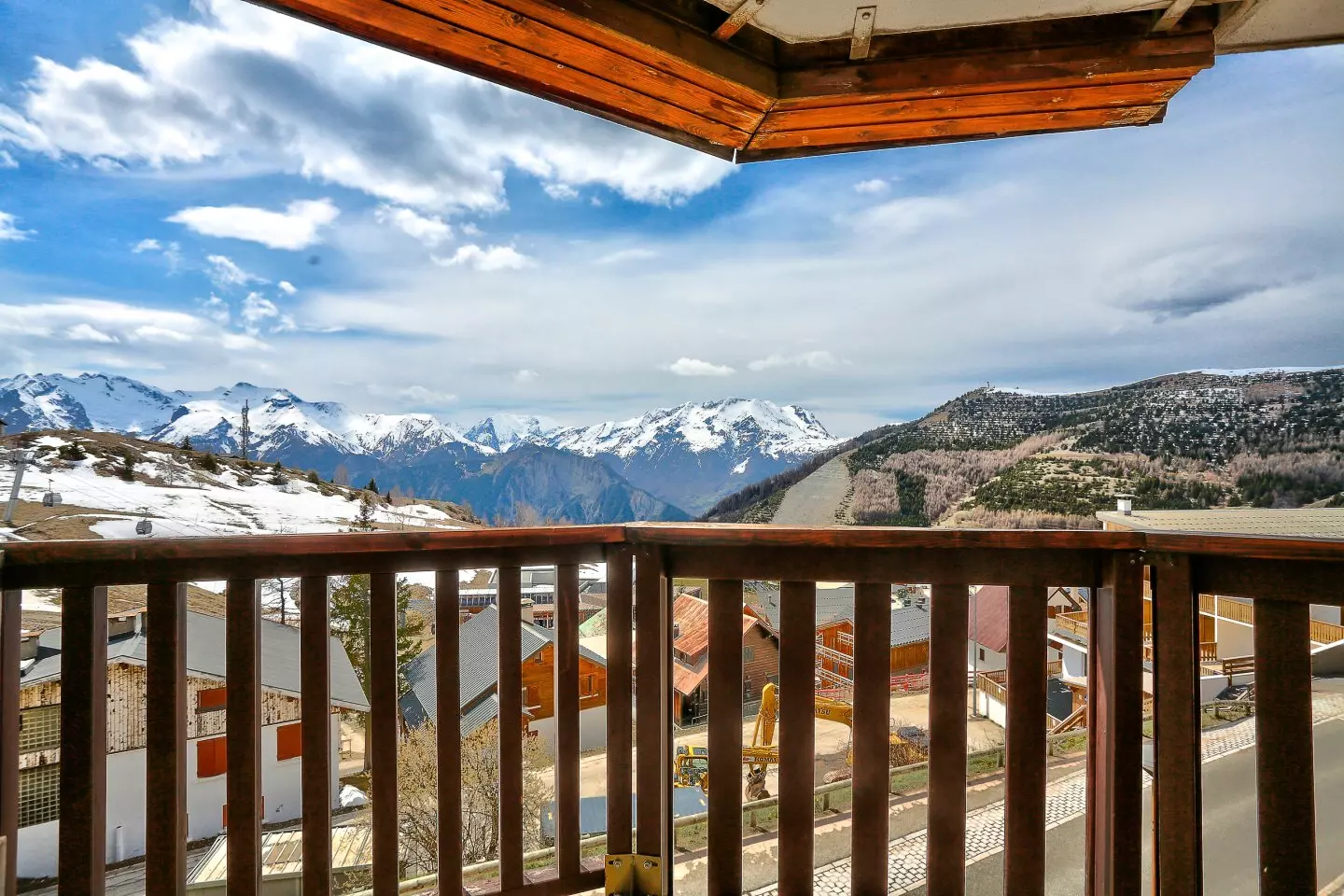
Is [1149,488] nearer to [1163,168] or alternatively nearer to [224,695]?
[1163,168]

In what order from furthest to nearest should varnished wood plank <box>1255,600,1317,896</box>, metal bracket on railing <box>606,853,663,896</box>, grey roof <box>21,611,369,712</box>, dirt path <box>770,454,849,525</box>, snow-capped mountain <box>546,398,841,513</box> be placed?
snow-capped mountain <box>546,398,841,513</box>, dirt path <box>770,454,849,525</box>, metal bracket on railing <box>606,853,663,896</box>, grey roof <box>21,611,369,712</box>, varnished wood plank <box>1255,600,1317,896</box>

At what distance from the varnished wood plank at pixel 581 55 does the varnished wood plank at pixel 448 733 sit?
1.22 m

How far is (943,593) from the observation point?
4.53ft

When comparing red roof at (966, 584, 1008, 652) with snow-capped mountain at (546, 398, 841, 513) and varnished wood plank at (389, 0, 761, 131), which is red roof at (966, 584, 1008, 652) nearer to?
snow-capped mountain at (546, 398, 841, 513)

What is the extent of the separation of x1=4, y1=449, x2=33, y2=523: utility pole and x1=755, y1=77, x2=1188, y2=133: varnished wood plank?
2145 mm

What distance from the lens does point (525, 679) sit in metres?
1.65

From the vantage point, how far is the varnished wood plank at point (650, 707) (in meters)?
1.48

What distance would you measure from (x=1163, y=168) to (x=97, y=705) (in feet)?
12.5

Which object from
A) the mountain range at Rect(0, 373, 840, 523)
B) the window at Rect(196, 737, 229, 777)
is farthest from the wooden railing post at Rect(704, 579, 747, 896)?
the window at Rect(196, 737, 229, 777)

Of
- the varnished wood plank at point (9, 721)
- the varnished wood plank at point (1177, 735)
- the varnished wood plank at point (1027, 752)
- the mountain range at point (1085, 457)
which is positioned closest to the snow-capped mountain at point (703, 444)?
the mountain range at point (1085, 457)

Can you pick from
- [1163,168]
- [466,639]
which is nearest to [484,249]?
[466,639]

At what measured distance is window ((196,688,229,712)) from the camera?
1.40m

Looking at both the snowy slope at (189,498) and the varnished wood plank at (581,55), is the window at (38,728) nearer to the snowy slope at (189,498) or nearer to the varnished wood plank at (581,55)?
the snowy slope at (189,498)

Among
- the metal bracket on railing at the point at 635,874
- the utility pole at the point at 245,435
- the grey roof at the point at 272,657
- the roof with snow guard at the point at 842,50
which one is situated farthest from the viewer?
the utility pole at the point at 245,435
